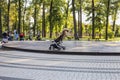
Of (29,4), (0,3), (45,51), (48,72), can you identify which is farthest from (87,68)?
(29,4)

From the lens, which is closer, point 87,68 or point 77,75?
point 77,75

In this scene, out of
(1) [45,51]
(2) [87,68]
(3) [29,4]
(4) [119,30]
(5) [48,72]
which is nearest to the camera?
(5) [48,72]

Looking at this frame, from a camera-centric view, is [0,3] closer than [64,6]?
Yes

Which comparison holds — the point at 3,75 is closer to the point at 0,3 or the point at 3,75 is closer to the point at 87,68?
the point at 87,68

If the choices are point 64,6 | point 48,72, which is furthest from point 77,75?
point 64,6

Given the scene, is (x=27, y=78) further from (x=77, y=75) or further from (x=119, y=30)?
(x=119, y=30)

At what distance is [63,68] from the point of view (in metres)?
12.3

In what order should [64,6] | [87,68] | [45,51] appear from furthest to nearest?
[64,6]
[45,51]
[87,68]

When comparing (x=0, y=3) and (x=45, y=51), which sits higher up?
(x=0, y=3)

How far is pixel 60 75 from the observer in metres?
10.5

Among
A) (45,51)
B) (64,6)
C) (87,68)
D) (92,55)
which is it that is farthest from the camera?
(64,6)

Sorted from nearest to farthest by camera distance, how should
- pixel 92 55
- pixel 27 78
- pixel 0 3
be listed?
pixel 27 78
pixel 92 55
pixel 0 3

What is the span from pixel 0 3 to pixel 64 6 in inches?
500

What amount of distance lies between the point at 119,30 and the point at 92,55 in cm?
7058
